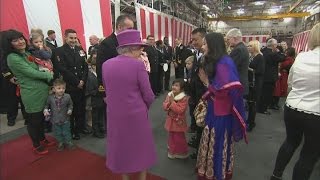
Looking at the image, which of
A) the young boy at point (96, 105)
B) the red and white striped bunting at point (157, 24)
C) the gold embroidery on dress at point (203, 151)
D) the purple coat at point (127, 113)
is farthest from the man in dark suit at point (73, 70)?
the red and white striped bunting at point (157, 24)

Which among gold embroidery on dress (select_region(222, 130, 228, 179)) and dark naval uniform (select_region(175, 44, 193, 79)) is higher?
dark naval uniform (select_region(175, 44, 193, 79))

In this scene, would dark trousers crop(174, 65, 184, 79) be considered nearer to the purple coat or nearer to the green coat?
the green coat

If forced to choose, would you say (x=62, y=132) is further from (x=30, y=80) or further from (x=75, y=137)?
(x=30, y=80)

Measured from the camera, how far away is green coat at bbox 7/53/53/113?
8.52 ft

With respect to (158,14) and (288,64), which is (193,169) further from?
(158,14)

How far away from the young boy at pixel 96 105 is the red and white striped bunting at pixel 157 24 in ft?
12.1

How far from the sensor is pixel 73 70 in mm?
3152

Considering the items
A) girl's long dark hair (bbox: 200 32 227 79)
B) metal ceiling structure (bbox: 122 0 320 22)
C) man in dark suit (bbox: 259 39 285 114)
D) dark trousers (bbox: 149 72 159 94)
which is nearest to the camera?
girl's long dark hair (bbox: 200 32 227 79)

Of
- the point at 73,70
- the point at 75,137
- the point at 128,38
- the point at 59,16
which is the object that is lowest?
the point at 75,137

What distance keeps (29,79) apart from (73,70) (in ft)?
1.88

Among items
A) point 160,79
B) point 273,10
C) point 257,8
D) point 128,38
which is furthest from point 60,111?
point 273,10

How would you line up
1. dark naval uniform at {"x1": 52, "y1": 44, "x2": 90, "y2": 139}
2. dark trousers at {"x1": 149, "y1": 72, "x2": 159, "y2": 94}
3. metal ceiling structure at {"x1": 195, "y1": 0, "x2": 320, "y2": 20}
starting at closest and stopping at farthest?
dark naval uniform at {"x1": 52, "y1": 44, "x2": 90, "y2": 139}
dark trousers at {"x1": 149, "y1": 72, "x2": 159, "y2": 94}
metal ceiling structure at {"x1": 195, "y1": 0, "x2": 320, "y2": 20}

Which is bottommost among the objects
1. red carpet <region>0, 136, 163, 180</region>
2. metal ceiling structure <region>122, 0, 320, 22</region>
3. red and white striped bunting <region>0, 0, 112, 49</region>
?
red carpet <region>0, 136, 163, 180</region>

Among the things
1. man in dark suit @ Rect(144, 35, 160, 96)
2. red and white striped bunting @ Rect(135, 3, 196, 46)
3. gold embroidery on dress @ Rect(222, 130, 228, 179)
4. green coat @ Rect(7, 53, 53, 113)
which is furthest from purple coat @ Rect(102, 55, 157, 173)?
red and white striped bunting @ Rect(135, 3, 196, 46)
